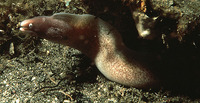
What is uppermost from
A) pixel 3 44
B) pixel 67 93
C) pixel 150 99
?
pixel 3 44

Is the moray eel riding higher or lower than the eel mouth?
lower

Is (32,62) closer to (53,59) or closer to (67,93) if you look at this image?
(53,59)

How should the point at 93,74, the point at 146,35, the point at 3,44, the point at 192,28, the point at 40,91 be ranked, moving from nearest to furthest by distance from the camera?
the point at 192,28
the point at 146,35
the point at 40,91
the point at 93,74
the point at 3,44

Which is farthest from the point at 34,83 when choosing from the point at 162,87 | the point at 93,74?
the point at 162,87

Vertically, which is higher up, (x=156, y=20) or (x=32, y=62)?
(x=156, y=20)

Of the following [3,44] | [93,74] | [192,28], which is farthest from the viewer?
[3,44]

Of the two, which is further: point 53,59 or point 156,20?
point 53,59

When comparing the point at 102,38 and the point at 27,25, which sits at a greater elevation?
the point at 27,25

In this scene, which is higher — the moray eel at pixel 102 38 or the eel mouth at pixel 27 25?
the eel mouth at pixel 27 25
